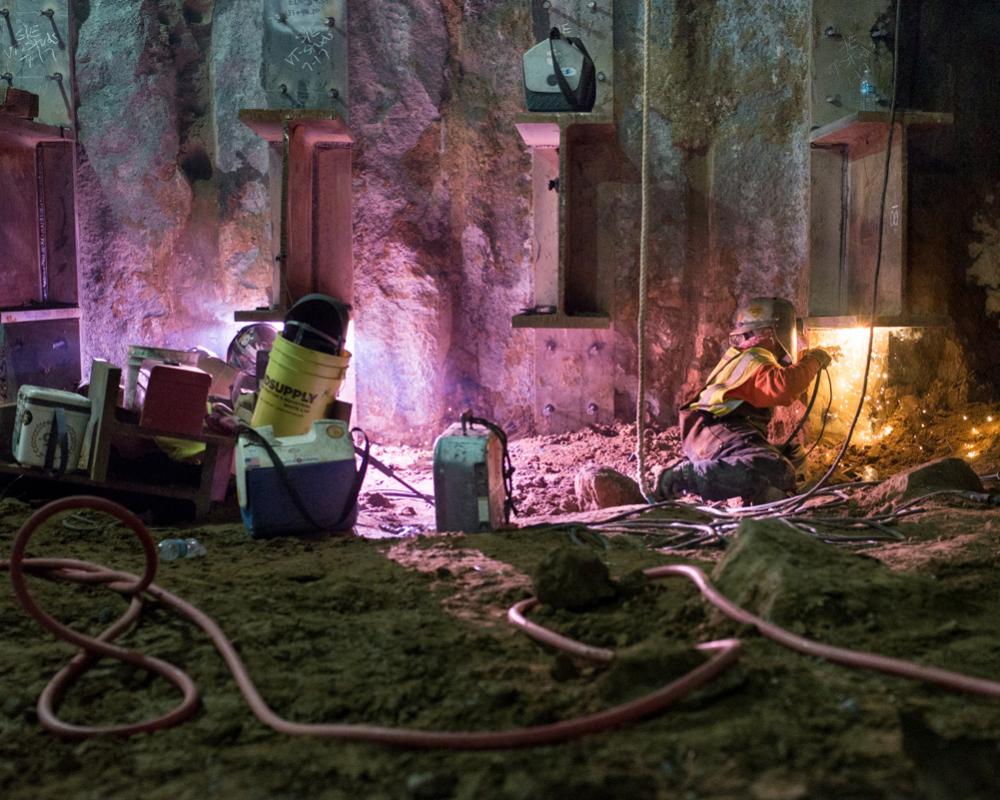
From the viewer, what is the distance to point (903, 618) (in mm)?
2504

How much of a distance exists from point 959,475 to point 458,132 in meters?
4.10

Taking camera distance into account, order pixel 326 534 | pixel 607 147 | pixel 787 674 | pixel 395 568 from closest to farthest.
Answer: pixel 787 674
pixel 395 568
pixel 326 534
pixel 607 147

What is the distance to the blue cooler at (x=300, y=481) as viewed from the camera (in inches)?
172

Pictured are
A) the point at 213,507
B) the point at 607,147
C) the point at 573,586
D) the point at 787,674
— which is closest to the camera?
the point at 787,674

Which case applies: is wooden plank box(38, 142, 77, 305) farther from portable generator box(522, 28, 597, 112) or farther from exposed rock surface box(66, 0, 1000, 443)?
portable generator box(522, 28, 597, 112)

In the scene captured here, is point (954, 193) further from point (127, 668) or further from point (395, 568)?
point (127, 668)

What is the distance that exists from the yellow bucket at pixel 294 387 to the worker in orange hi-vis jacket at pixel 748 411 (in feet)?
6.87

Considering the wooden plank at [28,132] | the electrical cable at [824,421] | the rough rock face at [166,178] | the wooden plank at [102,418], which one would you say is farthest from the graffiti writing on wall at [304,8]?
the electrical cable at [824,421]

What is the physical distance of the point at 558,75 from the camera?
18.9 ft

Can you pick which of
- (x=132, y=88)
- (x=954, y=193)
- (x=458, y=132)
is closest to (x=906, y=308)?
(x=954, y=193)

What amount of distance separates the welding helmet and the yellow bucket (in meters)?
2.46

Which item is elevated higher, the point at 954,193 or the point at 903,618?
the point at 954,193

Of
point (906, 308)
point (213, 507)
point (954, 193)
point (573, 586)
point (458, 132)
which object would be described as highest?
point (458, 132)

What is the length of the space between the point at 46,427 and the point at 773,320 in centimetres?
402
